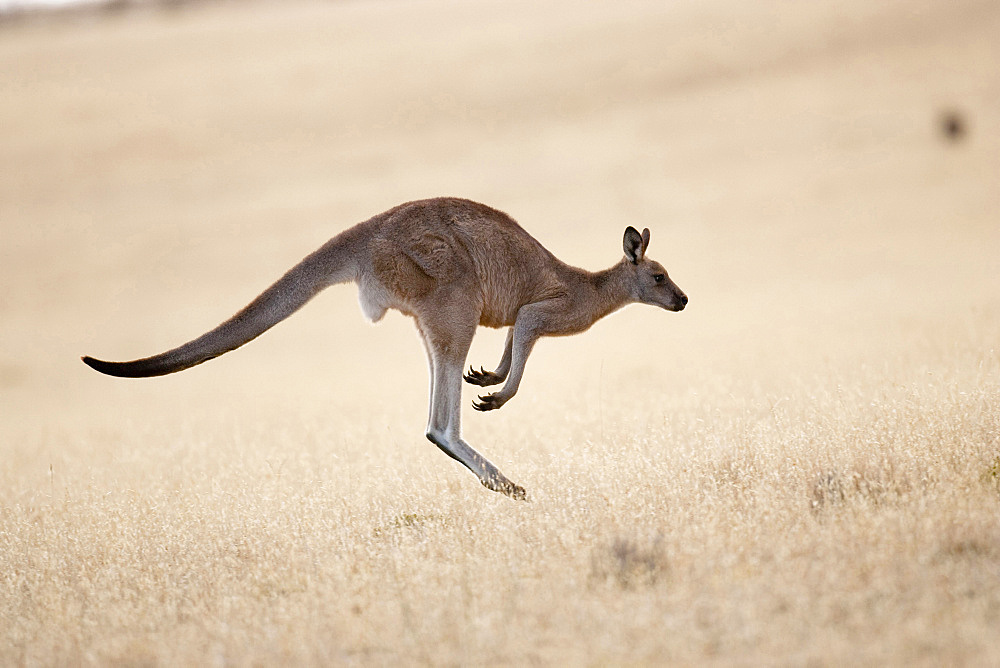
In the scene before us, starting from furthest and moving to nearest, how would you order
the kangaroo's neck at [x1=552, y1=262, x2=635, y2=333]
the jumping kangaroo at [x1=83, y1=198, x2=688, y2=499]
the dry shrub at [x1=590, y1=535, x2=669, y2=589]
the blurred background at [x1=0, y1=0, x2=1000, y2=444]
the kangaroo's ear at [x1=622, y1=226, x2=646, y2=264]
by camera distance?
1. the blurred background at [x1=0, y1=0, x2=1000, y2=444]
2. the kangaroo's ear at [x1=622, y1=226, x2=646, y2=264]
3. the kangaroo's neck at [x1=552, y1=262, x2=635, y2=333]
4. the jumping kangaroo at [x1=83, y1=198, x2=688, y2=499]
5. the dry shrub at [x1=590, y1=535, x2=669, y2=589]

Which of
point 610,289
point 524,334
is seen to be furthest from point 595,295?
point 524,334

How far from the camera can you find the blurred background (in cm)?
1448

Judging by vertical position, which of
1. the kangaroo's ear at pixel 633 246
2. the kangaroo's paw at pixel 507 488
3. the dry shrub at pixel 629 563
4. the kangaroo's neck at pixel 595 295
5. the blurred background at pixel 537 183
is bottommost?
the dry shrub at pixel 629 563

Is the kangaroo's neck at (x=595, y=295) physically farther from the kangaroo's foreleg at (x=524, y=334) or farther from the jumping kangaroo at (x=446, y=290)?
the kangaroo's foreleg at (x=524, y=334)

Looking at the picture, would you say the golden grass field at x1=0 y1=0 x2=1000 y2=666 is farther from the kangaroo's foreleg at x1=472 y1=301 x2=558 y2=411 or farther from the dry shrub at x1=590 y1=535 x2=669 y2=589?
the kangaroo's foreleg at x1=472 y1=301 x2=558 y2=411

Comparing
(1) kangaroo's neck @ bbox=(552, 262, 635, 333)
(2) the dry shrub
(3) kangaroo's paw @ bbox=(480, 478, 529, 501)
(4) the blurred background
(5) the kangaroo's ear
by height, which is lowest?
(2) the dry shrub

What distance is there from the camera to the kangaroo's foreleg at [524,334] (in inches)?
277

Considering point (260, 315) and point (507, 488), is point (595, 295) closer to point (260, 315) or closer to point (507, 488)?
point (507, 488)

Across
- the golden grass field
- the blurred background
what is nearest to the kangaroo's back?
the golden grass field

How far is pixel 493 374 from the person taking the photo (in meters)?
7.37

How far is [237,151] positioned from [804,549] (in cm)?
2573

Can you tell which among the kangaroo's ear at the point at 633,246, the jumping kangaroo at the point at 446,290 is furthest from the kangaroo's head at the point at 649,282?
the jumping kangaroo at the point at 446,290

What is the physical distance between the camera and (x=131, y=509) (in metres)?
6.79

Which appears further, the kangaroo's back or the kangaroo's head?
the kangaroo's head
